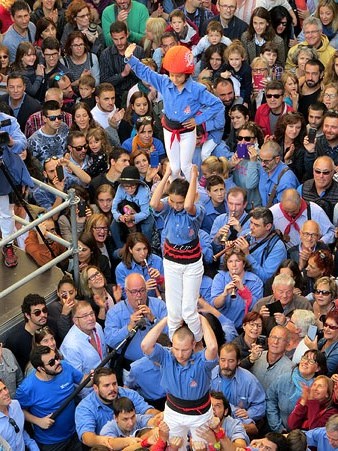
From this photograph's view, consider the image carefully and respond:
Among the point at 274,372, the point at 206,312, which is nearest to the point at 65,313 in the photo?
the point at 206,312

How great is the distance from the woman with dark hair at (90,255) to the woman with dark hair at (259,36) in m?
4.67

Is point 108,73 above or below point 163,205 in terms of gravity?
below

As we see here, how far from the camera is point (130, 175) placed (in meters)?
13.1

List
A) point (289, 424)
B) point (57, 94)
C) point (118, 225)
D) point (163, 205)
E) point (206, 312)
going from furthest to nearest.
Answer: point (57, 94), point (118, 225), point (206, 312), point (289, 424), point (163, 205)

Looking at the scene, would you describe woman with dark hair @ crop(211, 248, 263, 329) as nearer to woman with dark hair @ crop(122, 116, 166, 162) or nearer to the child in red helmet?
the child in red helmet

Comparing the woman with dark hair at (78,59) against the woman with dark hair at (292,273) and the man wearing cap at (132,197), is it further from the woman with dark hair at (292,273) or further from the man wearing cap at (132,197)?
the woman with dark hair at (292,273)

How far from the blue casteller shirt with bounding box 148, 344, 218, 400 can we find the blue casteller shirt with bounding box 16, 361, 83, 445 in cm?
172

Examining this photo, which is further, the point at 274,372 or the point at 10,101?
the point at 10,101

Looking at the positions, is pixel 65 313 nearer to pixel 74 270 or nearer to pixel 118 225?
pixel 74 270

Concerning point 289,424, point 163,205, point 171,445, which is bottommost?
point 289,424

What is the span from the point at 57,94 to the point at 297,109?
10.2 ft

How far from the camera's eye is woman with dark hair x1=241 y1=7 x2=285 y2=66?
16172mm

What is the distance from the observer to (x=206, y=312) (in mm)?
11844

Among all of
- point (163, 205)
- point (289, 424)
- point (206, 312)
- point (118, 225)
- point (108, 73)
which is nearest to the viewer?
point (163, 205)
